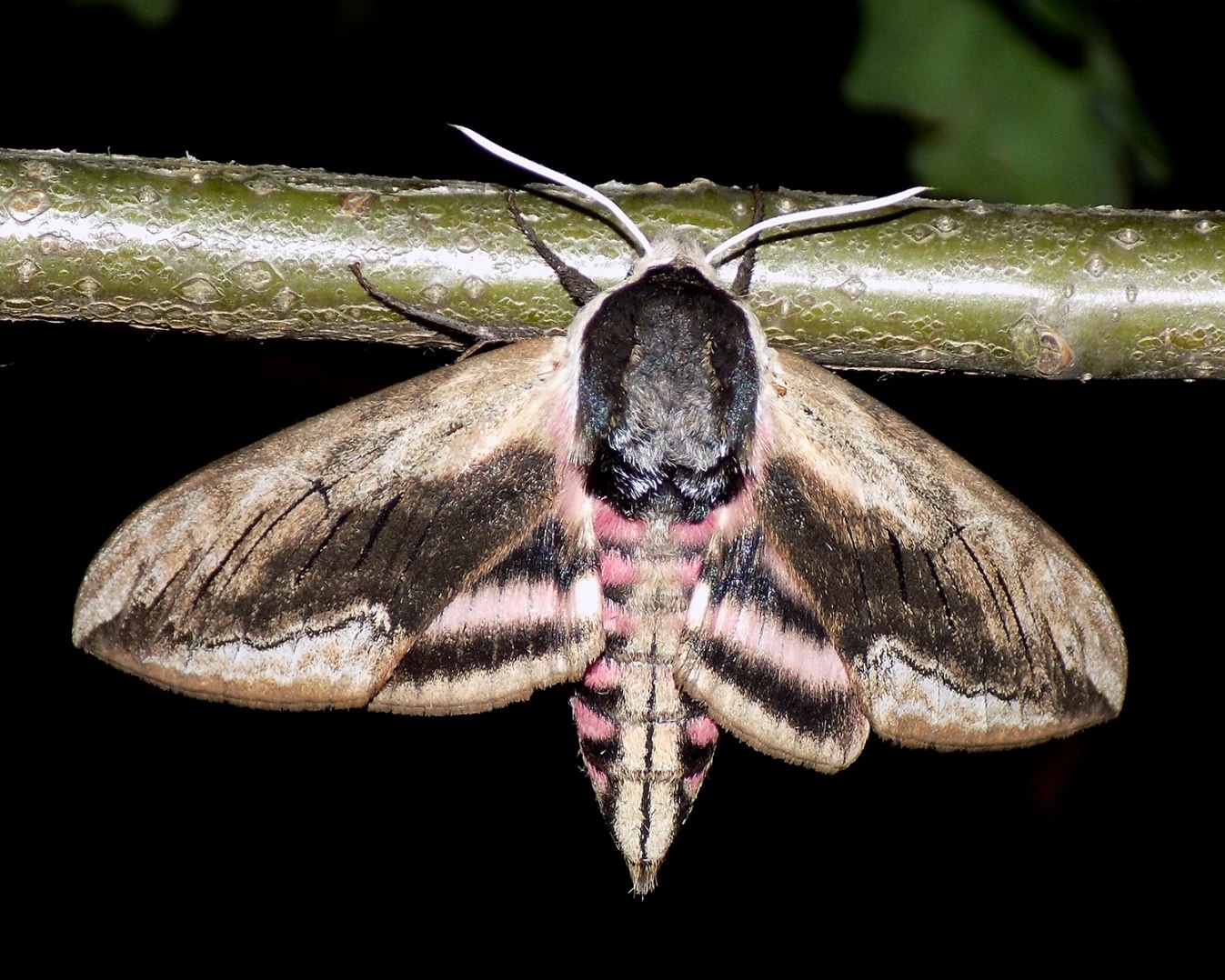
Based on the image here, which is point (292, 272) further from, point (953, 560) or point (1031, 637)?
point (1031, 637)

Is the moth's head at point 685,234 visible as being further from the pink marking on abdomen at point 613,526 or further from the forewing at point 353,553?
the pink marking on abdomen at point 613,526

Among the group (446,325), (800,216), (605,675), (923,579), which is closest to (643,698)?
(605,675)

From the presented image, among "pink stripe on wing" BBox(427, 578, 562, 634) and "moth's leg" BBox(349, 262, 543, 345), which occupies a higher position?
"moth's leg" BBox(349, 262, 543, 345)

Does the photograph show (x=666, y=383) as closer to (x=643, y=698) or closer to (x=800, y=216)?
(x=800, y=216)

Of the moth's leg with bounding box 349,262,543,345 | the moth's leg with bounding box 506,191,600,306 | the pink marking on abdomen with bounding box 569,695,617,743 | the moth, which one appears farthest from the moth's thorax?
the pink marking on abdomen with bounding box 569,695,617,743

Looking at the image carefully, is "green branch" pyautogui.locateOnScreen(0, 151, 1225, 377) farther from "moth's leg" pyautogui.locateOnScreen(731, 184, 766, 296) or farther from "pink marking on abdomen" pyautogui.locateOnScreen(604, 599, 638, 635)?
"pink marking on abdomen" pyautogui.locateOnScreen(604, 599, 638, 635)

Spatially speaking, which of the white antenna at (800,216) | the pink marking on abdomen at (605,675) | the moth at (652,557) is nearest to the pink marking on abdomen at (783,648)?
the moth at (652,557)
